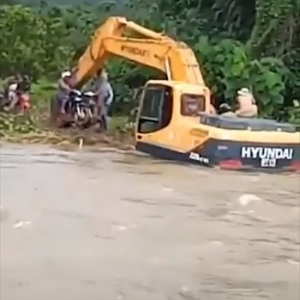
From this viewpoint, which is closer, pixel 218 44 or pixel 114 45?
pixel 114 45

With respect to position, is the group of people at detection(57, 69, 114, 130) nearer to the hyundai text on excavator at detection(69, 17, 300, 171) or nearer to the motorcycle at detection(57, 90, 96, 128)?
the motorcycle at detection(57, 90, 96, 128)

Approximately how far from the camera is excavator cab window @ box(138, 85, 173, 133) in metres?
15.1

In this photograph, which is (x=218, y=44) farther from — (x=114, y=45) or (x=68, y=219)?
(x=68, y=219)

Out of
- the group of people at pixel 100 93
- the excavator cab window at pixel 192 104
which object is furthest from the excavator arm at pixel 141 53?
the excavator cab window at pixel 192 104

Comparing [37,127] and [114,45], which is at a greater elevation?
[114,45]

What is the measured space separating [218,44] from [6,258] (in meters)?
14.8

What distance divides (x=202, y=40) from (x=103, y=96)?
12.7 feet

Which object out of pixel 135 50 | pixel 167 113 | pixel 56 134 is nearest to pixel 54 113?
pixel 56 134

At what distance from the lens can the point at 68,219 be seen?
9.67 m

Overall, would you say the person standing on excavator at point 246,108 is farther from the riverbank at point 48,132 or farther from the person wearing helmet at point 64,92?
the person wearing helmet at point 64,92

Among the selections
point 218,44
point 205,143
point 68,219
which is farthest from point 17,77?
point 68,219

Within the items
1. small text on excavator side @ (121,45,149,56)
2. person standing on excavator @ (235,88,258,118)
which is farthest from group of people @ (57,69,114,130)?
person standing on excavator @ (235,88,258,118)

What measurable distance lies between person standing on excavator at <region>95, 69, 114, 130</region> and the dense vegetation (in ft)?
7.38

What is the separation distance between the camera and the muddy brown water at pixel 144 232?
698cm
